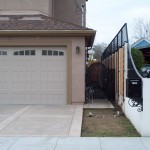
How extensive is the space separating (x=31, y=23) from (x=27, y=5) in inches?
164

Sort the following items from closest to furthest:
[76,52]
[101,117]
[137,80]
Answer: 1. [137,80]
2. [101,117]
3. [76,52]

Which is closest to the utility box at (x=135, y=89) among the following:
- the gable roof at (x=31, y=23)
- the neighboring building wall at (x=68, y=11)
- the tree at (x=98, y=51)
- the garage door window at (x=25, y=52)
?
the gable roof at (x=31, y=23)

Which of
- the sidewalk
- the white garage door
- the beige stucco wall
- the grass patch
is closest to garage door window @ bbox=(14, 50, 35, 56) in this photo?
the white garage door

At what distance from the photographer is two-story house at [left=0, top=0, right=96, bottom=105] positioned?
16547 mm

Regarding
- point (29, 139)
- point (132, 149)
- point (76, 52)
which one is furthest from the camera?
point (76, 52)

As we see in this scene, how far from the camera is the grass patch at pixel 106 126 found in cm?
995

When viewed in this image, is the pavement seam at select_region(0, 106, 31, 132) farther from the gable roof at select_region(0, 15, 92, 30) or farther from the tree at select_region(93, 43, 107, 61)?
the tree at select_region(93, 43, 107, 61)

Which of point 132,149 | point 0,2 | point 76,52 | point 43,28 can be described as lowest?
point 132,149

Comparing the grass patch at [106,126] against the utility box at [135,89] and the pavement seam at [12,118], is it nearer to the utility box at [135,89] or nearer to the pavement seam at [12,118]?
the utility box at [135,89]

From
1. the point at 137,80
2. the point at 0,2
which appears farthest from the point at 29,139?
the point at 0,2

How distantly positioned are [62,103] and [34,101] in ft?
4.09

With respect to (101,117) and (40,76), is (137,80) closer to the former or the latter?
(101,117)

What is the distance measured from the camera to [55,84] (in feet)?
54.8

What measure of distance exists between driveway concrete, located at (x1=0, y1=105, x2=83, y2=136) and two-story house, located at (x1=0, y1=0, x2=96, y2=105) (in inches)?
34.2
